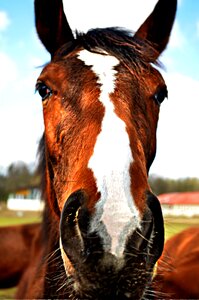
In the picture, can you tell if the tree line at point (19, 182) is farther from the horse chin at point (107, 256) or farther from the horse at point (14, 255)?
the horse chin at point (107, 256)

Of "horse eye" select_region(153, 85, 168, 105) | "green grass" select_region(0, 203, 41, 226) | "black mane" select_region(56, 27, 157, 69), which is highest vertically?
"black mane" select_region(56, 27, 157, 69)

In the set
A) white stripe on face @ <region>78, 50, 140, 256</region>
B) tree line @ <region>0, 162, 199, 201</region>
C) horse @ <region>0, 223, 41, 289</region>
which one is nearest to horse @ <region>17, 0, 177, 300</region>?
white stripe on face @ <region>78, 50, 140, 256</region>

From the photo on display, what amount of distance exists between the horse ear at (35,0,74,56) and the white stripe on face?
107 centimetres

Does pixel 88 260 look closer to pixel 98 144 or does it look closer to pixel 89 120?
pixel 98 144

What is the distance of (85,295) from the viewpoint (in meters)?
2.19

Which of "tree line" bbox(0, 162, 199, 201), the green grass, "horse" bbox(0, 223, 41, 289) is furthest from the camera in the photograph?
the green grass

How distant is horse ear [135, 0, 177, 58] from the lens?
3744 mm

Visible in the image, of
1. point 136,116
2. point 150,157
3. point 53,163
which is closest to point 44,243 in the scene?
point 53,163

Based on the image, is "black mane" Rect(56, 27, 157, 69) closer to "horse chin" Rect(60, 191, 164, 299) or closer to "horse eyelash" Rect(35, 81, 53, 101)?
"horse eyelash" Rect(35, 81, 53, 101)

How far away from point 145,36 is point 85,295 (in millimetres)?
2468

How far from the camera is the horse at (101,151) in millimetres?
2078

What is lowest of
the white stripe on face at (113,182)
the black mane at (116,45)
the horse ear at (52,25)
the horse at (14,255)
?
the horse at (14,255)

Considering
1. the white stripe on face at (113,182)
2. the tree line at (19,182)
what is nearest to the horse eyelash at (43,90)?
the white stripe on face at (113,182)

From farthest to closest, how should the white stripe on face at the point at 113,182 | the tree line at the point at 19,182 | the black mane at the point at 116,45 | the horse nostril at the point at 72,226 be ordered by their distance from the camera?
the tree line at the point at 19,182
the black mane at the point at 116,45
the horse nostril at the point at 72,226
the white stripe on face at the point at 113,182
